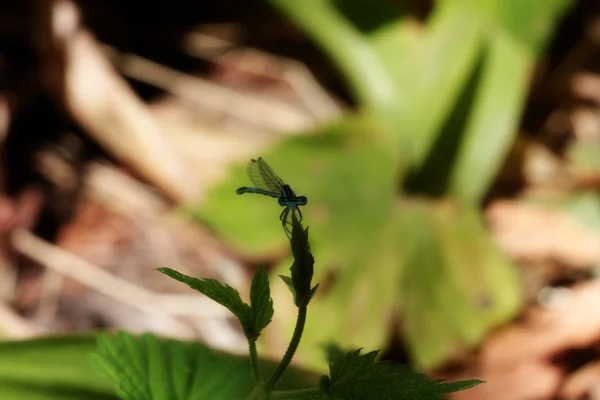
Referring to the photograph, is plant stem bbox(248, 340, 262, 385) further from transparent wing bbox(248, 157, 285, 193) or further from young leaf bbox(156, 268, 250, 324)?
transparent wing bbox(248, 157, 285, 193)

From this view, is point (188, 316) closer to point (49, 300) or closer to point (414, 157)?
point (49, 300)

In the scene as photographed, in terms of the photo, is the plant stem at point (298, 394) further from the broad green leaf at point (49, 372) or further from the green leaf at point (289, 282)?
the broad green leaf at point (49, 372)

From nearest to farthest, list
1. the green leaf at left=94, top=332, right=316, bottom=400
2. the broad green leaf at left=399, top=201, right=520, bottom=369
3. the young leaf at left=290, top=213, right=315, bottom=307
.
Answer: the young leaf at left=290, top=213, right=315, bottom=307 < the green leaf at left=94, top=332, right=316, bottom=400 < the broad green leaf at left=399, top=201, right=520, bottom=369

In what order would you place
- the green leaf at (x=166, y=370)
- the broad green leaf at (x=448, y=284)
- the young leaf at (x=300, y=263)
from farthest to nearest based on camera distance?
the broad green leaf at (x=448, y=284), the green leaf at (x=166, y=370), the young leaf at (x=300, y=263)

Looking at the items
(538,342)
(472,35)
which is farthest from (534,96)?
(538,342)

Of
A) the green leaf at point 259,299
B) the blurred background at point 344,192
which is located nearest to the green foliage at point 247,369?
the green leaf at point 259,299

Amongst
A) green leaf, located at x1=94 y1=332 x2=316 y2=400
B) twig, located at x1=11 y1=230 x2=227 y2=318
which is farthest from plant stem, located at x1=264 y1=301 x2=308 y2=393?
twig, located at x1=11 y1=230 x2=227 y2=318

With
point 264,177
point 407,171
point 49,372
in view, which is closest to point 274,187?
point 264,177

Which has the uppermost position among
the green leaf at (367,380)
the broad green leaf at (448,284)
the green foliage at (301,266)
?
the broad green leaf at (448,284)
